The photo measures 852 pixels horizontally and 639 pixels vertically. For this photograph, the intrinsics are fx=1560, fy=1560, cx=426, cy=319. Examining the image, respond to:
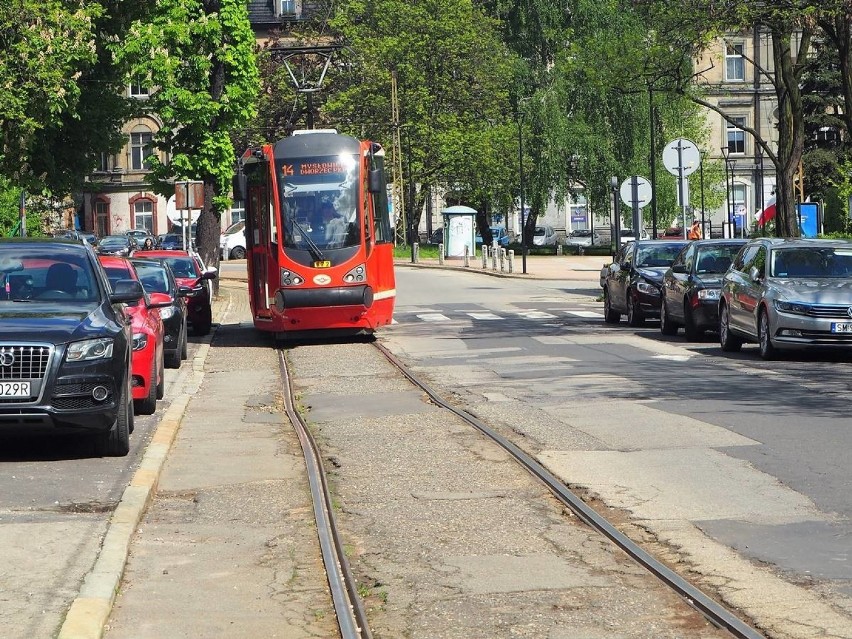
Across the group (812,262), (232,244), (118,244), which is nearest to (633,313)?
(812,262)

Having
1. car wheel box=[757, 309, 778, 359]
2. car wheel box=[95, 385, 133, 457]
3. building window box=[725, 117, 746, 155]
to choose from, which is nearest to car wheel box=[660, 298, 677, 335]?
car wheel box=[757, 309, 778, 359]

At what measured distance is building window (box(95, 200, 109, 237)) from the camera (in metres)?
100

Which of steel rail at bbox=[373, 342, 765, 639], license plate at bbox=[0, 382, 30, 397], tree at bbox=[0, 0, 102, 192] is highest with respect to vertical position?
tree at bbox=[0, 0, 102, 192]

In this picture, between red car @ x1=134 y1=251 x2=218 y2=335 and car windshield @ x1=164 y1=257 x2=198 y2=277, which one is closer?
red car @ x1=134 y1=251 x2=218 y2=335

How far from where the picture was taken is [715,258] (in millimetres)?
25875

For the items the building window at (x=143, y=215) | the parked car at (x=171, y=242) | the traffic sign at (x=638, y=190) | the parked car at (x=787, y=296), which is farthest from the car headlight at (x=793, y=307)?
the building window at (x=143, y=215)

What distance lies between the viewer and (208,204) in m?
42.5

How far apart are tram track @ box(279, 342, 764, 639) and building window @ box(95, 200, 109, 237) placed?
290ft

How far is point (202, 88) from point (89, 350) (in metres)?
29.3

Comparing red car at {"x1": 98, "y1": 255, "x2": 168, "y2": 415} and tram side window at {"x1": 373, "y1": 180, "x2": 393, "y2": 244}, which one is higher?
tram side window at {"x1": 373, "y1": 180, "x2": 393, "y2": 244}

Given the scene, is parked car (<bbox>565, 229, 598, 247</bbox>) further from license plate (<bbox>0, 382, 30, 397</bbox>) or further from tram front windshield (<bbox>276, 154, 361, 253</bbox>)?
license plate (<bbox>0, 382, 30, 397</bbox>)

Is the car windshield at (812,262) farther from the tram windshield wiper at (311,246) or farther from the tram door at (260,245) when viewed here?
the tram door at (260,245)

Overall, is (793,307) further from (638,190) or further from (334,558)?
(638,190)

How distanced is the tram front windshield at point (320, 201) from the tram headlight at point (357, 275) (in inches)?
17.2
